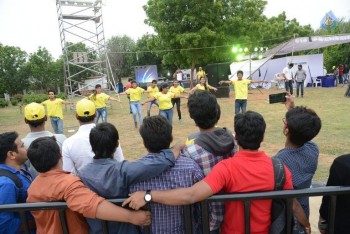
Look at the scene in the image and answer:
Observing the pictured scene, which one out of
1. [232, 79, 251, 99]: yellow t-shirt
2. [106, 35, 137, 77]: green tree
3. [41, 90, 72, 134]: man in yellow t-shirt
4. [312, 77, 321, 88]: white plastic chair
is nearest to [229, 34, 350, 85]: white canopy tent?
[312, 77, 321, 88]: white plastic chair

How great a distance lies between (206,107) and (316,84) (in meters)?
22.6

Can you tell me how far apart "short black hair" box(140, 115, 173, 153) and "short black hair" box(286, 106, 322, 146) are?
0.92m

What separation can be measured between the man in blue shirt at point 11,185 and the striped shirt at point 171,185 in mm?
869

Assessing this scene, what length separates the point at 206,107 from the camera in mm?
2293

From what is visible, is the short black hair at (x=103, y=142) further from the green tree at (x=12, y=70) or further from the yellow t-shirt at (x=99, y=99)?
the green tree at (x=12, y=70)

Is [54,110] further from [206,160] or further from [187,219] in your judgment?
[187,219]

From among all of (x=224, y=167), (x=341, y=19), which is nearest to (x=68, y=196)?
(x=224, y=167)

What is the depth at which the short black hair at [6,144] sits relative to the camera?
239 centimetres

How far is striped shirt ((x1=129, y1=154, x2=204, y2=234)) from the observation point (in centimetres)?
181

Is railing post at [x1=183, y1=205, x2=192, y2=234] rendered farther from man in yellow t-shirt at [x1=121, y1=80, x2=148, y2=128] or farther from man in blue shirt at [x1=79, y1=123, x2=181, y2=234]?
man in yellow t-shirt at [x1=121, y1=80, x2=148, y2=128]

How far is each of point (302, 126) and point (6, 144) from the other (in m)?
2.36

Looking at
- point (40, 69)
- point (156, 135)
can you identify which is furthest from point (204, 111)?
point (40, 69)

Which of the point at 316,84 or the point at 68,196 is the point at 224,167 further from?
the point at 316,84

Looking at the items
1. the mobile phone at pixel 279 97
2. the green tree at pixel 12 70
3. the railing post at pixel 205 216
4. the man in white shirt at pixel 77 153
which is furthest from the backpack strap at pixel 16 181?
the green tree at pixel 12 70
